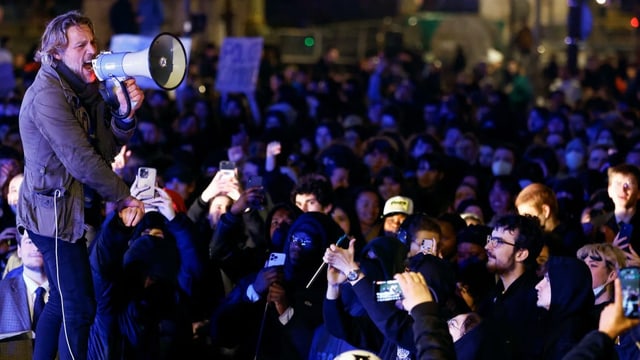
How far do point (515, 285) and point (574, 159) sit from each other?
259 inches

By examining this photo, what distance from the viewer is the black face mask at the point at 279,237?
29.5ft

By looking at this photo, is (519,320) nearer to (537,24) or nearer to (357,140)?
(357,140)

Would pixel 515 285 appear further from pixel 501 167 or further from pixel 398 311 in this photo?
pixel 501 167

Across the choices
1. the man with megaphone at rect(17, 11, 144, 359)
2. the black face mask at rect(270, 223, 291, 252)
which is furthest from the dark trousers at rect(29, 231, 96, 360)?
the black face mask at rect(270, 223, 291, 252)

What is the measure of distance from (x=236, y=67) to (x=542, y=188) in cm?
1012

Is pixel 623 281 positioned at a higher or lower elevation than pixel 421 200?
higher

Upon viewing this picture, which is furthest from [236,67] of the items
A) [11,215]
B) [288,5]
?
[288,5]

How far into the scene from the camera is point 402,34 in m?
35.5

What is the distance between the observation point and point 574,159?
1380 cm

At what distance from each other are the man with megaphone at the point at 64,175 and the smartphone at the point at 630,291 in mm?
2642

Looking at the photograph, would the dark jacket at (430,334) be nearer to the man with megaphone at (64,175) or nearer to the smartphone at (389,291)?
the smartphone at (389,291)

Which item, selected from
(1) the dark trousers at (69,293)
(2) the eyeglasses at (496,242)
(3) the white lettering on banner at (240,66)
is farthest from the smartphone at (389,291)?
(3) the white lettering on banner at (240,66)

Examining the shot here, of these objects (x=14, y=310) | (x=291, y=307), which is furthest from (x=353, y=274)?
(x=14, y=310)

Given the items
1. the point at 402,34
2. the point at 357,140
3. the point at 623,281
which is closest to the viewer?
the point at 623,281
